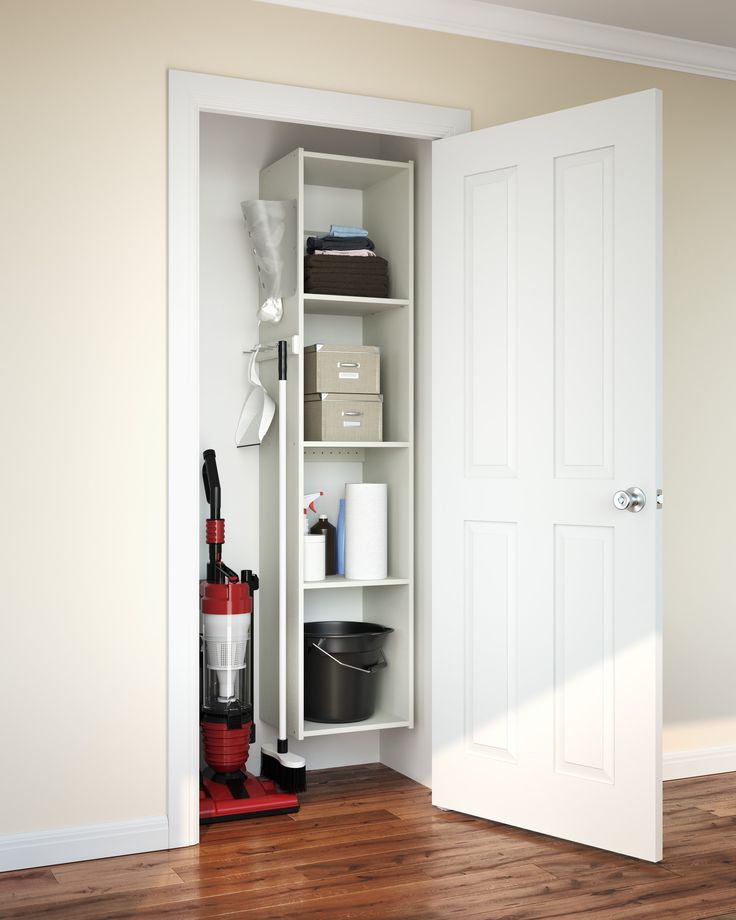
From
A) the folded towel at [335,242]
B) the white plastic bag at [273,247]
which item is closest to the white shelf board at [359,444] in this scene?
the white plastic bag at [273,247]

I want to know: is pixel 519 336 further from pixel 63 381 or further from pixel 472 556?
pixel 63 381

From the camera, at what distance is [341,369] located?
141 inches

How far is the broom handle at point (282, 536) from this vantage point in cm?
342

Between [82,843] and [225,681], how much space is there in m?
0.69

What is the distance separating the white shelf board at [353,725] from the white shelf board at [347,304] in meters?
1.50

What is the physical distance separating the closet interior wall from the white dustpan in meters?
0.15

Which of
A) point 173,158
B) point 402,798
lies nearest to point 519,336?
point 173,158

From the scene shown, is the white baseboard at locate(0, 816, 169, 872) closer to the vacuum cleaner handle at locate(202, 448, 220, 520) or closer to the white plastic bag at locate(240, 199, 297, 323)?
the vacuum cleaner handle at locate(202, 448, 220, 520)

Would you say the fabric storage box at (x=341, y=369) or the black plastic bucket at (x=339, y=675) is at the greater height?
the fabric storage box at (x=341, y=369)

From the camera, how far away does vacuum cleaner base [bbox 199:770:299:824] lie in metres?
3.22

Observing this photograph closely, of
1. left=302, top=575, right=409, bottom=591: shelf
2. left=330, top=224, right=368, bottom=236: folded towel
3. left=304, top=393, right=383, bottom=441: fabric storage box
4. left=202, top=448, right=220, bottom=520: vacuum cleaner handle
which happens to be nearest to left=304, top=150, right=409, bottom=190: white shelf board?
left=330, top=224, right=368, bottom=236: folded towel

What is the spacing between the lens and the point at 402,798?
11.4ft

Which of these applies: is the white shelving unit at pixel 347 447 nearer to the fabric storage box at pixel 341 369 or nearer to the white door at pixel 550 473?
the fabric storage box at pixel 341 369

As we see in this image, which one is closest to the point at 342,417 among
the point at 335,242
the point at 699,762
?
the point at 335,242
